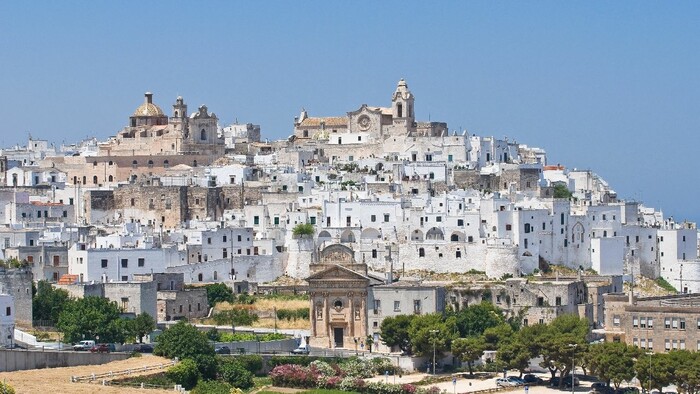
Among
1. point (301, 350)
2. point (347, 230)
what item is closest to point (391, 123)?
point (347, 230)

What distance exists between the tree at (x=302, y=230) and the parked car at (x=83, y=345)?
723 inches

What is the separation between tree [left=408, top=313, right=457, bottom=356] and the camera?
82.6 meters

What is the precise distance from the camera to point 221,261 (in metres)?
94.2

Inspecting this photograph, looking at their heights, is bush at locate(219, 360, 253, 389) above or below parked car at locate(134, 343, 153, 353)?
below

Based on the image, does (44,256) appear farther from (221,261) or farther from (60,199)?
(60,199)

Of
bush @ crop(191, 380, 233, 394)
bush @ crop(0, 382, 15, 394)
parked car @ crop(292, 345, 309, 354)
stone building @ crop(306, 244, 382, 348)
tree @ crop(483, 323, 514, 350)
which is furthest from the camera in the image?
stone building @ crop(306, 244, 382, 348)

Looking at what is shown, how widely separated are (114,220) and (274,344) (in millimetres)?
22651

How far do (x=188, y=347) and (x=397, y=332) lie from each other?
1164cm

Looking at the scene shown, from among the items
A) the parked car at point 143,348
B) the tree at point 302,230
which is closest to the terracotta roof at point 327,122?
the tree at point 302,230

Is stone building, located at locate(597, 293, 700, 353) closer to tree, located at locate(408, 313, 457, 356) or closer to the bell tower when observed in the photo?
tree, located at locate(408, 313, 457, 356)

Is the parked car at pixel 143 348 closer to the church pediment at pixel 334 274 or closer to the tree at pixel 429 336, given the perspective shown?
the church pediment at pixel 334 274

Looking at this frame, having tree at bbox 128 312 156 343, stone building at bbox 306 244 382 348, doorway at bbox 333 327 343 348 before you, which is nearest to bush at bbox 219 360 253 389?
tree at bbox 128 312 156 343

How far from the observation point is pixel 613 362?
252 feet

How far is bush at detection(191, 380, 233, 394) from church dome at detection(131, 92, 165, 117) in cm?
4561
